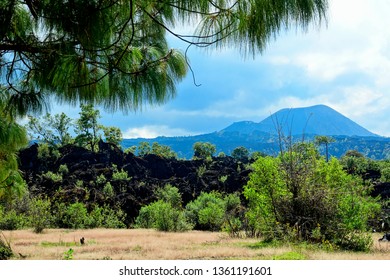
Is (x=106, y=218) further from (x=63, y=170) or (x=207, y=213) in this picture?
(x=63, y=170)

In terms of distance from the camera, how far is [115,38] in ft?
11.8

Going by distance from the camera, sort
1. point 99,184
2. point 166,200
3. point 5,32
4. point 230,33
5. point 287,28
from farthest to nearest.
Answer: point 99,184 < point 166,200 < point 5,32 < point 230,33 < point 287,28

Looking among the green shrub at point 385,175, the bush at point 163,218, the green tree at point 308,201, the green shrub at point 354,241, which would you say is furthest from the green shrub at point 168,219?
the green shrub at point 385,175

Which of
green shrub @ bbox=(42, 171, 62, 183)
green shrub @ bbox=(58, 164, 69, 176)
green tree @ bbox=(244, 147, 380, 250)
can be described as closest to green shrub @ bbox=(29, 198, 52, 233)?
green shrub @ bbox=(42, 171, 62, 183)

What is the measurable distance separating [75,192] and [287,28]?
59.8 ft

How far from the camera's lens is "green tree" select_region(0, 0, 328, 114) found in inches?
110

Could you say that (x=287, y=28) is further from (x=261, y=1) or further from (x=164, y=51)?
(x=164, y=51)

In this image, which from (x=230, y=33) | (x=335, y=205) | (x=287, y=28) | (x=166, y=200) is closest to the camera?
(x=287, y=28)

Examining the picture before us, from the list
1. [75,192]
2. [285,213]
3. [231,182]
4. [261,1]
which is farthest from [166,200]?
[261,1]

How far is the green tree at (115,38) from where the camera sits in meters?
2.79

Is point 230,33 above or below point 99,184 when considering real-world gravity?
above

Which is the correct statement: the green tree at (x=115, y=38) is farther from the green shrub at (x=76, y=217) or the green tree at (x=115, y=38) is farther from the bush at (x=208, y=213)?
the green shrub at (x=76, y=217)
